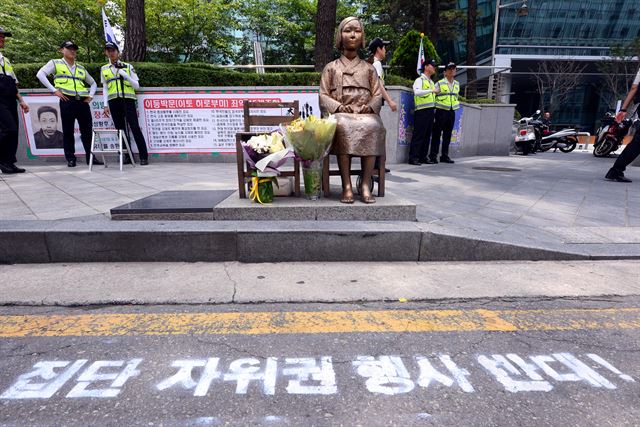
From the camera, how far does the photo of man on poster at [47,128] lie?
26.2 feet

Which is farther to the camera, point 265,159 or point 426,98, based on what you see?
point 426,98

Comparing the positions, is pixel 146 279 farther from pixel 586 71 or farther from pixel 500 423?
pixel 586 71

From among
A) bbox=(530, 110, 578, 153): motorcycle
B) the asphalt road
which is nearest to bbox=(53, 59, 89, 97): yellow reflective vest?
the asphalt road

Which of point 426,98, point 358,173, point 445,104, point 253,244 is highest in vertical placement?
point 426,98

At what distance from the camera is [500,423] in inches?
58.7

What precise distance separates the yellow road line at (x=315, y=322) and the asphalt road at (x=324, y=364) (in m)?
0.01

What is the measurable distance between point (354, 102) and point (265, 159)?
1.16 metres

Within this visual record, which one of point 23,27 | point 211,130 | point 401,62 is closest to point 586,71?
point 401,62

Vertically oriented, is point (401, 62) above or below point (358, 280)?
above

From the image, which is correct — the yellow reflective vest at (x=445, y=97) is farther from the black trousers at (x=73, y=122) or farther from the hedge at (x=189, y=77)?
the black trousers at (x=73, y=122)

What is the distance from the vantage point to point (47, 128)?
8.05 metres

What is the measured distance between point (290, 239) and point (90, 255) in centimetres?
173

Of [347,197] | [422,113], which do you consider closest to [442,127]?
[422,113]

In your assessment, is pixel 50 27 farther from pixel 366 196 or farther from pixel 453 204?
pixel 453 204
